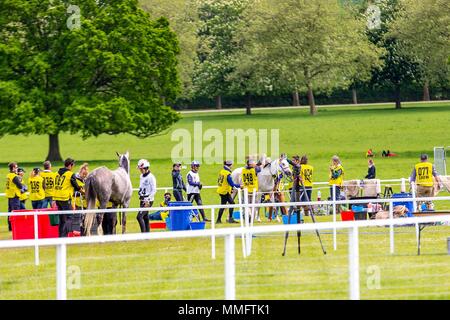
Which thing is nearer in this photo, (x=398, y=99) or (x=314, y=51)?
(x=398, y=99)

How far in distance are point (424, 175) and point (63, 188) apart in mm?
7658

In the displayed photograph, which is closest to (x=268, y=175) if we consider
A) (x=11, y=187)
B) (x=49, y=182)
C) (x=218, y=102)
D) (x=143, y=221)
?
(x=11, y=187)

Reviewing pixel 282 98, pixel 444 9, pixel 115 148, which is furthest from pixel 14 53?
pixel 282 98

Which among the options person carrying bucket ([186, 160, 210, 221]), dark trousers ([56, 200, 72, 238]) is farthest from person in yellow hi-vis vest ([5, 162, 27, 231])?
dark trousers ([56, 200, 72, 238])

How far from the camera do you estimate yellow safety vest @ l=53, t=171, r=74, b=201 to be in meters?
23.8

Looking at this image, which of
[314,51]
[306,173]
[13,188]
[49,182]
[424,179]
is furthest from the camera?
[314,51]

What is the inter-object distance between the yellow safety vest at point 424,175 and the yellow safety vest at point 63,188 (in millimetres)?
7426

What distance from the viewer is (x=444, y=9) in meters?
93.2

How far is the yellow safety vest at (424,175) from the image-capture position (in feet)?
90.8

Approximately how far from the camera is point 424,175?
91.2 feet

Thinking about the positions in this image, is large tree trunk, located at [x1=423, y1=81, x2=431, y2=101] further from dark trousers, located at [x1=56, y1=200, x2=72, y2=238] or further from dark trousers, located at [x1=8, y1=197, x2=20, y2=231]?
dark trousers, located at [x1=56, y1=200, x2=72, y2=238]

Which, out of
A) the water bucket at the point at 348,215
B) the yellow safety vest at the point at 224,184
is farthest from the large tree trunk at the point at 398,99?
the water bucket at the point at 348,215

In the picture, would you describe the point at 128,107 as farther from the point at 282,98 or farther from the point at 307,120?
the point at 282,98

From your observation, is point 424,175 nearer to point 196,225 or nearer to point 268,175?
point 268,175
